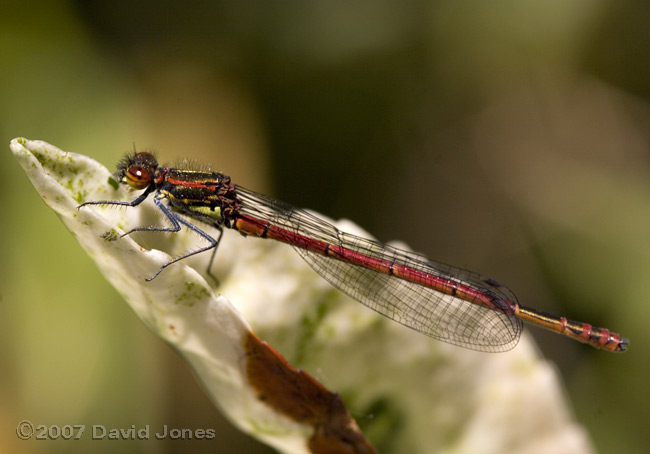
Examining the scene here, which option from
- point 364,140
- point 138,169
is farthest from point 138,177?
point 364,140

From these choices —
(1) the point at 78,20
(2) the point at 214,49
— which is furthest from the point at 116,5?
(2) the point at 214,49

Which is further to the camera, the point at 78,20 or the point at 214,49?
the point at 214,49

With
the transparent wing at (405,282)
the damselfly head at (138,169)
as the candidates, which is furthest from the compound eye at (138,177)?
the transparent wing at (405,282)

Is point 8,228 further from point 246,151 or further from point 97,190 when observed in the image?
point 246,151

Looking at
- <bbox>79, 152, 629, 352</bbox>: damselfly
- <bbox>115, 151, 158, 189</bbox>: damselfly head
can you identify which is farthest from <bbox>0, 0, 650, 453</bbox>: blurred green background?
<bbox>79, 152, 629, 352</bbox>: damselfly
